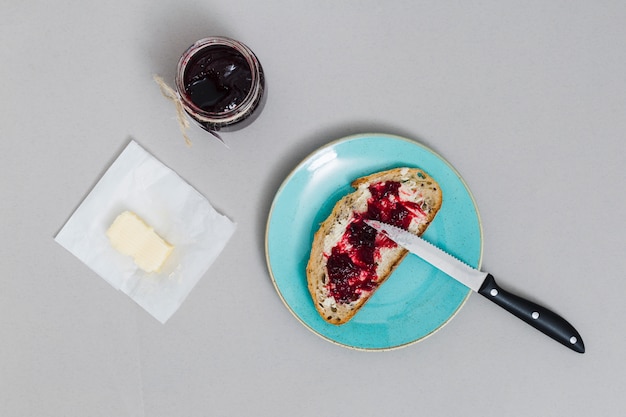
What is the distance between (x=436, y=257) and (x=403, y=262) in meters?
0.08

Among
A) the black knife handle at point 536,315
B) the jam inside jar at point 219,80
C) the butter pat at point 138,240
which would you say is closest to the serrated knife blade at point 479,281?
the black knife handle at point 536,315

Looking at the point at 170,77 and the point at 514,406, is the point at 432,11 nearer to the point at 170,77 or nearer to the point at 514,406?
the point at 170,77

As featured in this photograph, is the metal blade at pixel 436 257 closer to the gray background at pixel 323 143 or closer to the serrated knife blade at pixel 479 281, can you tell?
the serrated knife blade at pixel 479 281

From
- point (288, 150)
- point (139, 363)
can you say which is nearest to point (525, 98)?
point (288, 150)

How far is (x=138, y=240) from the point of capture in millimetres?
1262

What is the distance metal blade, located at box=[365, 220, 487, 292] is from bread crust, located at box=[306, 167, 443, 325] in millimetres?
33

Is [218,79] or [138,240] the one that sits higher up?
[218,79]

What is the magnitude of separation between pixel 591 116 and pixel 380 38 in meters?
0.54

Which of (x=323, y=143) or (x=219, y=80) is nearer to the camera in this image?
(x=219, y=80)

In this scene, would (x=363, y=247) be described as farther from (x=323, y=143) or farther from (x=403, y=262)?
(x=323, y=143)

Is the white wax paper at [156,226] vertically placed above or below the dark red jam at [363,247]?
below

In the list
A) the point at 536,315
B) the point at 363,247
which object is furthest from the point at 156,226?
the point at 536,315

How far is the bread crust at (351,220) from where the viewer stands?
123cm

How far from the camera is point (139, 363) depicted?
4.32ft
